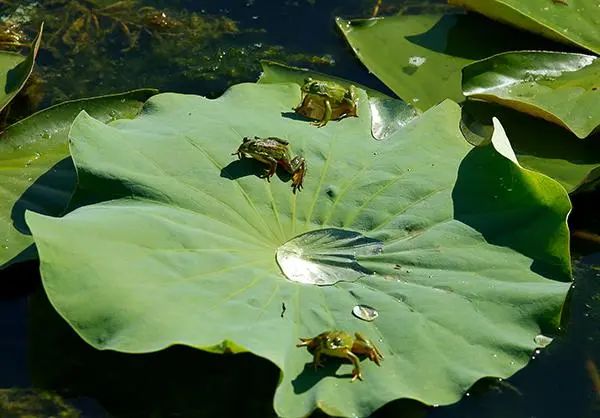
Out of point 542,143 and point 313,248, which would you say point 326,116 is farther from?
point 542,143

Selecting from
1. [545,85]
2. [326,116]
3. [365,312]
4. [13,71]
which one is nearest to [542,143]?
[545,85]

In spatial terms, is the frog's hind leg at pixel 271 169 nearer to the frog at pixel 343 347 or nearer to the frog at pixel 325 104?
the frog at pixel 325 104

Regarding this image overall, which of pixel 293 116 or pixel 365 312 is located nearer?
pixel 365 312

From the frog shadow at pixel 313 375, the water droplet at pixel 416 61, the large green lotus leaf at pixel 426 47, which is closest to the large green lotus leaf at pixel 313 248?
the frog shadow at pixel 313 375

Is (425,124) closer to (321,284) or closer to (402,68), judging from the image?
(402,68)

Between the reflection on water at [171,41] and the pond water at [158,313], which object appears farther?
the reflection on water at [171,41]

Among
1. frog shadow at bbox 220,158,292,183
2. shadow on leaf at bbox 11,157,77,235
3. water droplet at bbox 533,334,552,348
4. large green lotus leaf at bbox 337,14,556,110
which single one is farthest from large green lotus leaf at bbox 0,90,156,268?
water droplet at bbox 533,334,552,348

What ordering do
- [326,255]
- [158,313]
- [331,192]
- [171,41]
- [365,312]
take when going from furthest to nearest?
[171,41] → [331,192] → [326,255] → [365,312] → [158,313]
